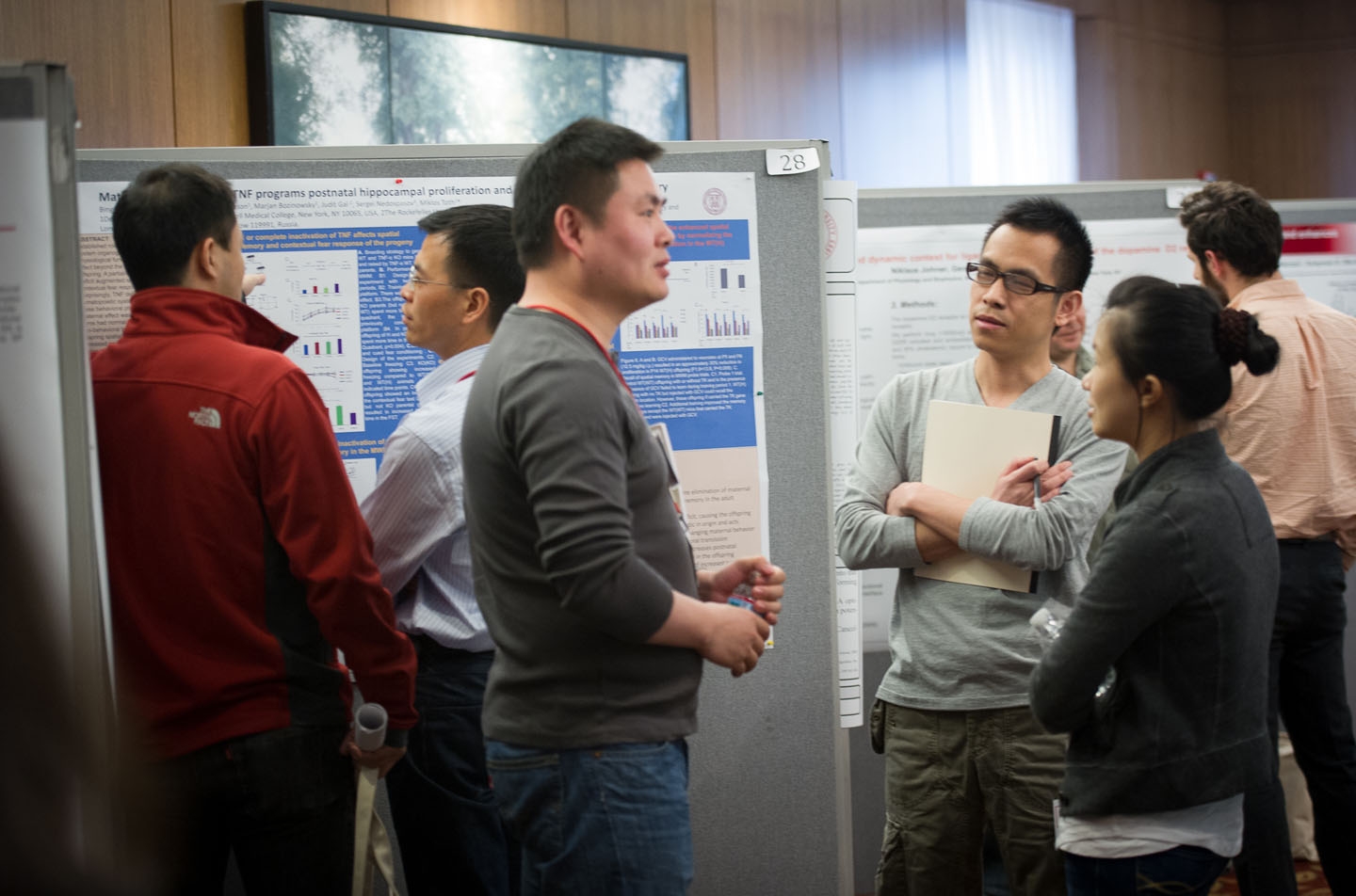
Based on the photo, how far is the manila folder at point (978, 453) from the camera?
6.47 feet

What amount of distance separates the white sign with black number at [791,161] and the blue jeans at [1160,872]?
1.40m

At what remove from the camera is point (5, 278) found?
1313 mm

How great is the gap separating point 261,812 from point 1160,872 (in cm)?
112

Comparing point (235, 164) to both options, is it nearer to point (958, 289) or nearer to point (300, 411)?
point (300, 411)

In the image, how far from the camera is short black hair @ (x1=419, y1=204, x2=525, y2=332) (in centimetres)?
207

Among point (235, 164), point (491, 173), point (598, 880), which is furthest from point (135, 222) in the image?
point (598, 880)

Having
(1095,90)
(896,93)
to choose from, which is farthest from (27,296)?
(1095,90)

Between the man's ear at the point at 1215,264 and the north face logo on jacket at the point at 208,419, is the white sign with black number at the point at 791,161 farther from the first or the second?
the north face logo on jacket at the point at 208,419

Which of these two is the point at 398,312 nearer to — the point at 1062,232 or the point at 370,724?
the point at 370,724

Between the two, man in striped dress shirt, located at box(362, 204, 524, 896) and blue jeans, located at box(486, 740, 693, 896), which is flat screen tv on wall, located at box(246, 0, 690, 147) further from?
blue jeans, located at box(486, 740, 693, 896)

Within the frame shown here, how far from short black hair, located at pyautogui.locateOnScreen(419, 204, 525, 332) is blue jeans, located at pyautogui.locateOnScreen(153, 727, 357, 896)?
30.4 inches

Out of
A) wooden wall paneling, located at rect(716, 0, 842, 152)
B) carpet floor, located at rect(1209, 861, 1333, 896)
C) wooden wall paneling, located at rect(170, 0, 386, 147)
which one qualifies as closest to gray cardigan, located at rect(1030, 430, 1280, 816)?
carpet floor, located at rect(1209, 861, 1333, 896)

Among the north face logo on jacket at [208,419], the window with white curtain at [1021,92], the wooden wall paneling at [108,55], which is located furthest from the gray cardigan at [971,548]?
the window with white curtain at [1021,92]

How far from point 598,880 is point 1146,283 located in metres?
1.00
